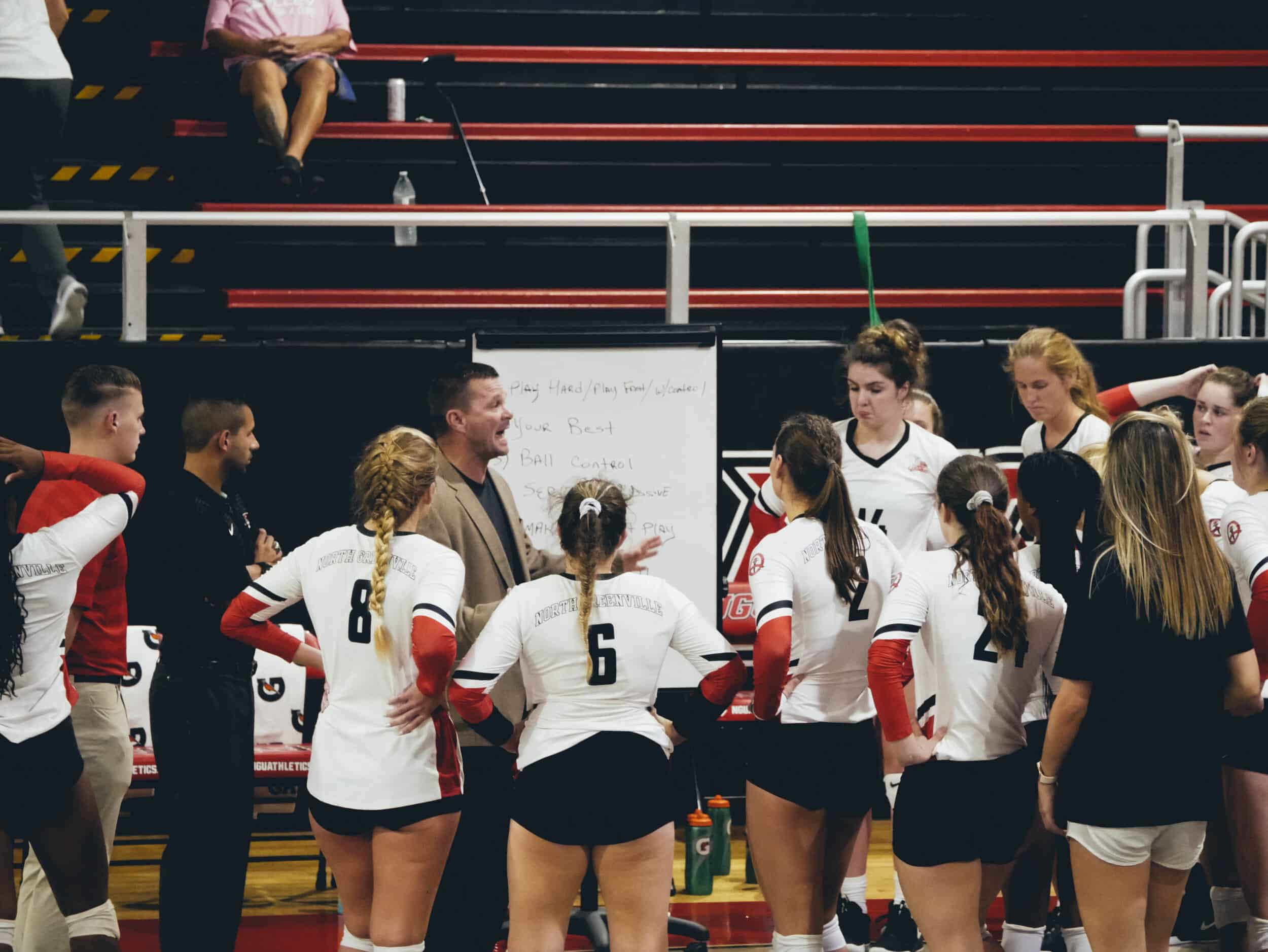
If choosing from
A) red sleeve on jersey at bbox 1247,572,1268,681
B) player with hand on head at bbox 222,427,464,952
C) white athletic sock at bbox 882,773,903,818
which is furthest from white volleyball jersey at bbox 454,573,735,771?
red sleeve on jersey at bbox 1247,572,1268,681

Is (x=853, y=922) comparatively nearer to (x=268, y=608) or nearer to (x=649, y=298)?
(x=268, y=608)

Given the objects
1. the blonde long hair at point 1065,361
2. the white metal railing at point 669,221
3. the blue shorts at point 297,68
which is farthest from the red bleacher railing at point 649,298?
the blonde long hair at point 1065,361

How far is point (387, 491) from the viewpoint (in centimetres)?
339

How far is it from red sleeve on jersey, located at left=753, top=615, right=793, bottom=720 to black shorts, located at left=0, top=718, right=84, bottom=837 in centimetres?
174

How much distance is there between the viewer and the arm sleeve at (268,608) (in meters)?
3.46

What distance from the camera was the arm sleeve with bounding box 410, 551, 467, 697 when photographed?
3.24 meters

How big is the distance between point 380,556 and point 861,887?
2081 mm

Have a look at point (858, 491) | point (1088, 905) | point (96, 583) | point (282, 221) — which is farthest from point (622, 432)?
point (1088, 905)

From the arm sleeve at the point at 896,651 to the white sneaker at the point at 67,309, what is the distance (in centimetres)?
329

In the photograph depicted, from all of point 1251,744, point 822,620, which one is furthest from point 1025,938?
point 822,620

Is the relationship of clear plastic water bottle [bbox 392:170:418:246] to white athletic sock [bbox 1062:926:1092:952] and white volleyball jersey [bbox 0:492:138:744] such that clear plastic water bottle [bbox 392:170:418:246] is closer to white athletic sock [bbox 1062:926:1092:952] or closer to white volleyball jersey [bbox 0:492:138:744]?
white volleyball jersey [bbox 0:492:138:744]

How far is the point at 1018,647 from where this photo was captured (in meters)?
3.40

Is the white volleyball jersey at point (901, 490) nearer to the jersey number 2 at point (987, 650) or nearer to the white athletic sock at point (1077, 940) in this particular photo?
the jersey number 2 at point (987, 650)

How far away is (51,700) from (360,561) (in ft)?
3.01
